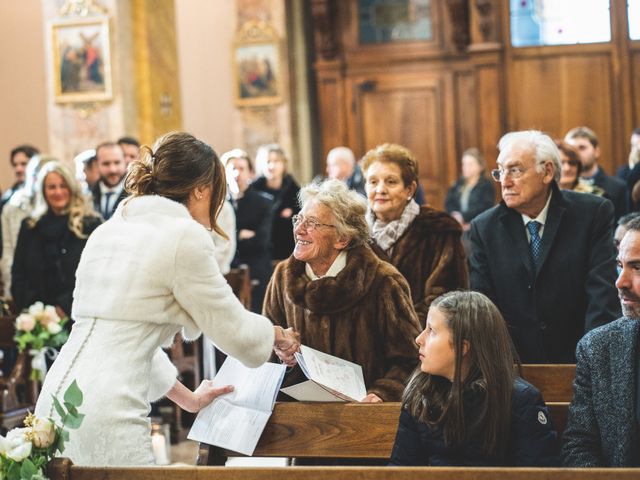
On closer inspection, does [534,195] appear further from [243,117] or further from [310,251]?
[243,117]

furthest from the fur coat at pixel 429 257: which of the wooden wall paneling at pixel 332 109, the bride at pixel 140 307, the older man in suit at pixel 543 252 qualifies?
the wooden wall paneling at pixel 332 109

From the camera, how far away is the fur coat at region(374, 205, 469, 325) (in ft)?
16.3

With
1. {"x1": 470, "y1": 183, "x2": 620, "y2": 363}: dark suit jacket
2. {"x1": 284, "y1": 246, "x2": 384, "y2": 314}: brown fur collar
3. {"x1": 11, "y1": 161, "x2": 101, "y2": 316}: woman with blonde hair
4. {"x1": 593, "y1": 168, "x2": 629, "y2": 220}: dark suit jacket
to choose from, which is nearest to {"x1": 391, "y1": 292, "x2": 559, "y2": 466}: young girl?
{"x1": 284, "y1": 246, "x2": 384, "y2": 314}: brown fur collar

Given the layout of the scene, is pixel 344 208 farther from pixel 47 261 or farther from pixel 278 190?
pixel 278 190

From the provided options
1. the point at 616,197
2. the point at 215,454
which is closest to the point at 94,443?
the point at 215,454

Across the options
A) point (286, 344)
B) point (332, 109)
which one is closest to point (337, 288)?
point (286, 344)

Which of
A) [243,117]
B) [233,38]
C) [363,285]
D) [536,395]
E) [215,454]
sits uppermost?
[233,38]

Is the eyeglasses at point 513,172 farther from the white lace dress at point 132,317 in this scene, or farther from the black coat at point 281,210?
the black coat at point 281,210

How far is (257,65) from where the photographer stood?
41.2 feet

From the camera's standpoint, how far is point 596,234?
15.7ft

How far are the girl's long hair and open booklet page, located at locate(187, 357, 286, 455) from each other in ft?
2.00

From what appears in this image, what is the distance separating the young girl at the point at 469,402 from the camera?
3170mm

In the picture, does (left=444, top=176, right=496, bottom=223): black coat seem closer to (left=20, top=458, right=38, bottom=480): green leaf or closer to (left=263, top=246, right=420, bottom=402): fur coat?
(left=263, top=246, right=420, bottom=402): fur coat

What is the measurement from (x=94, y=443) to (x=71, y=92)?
27.3ft
